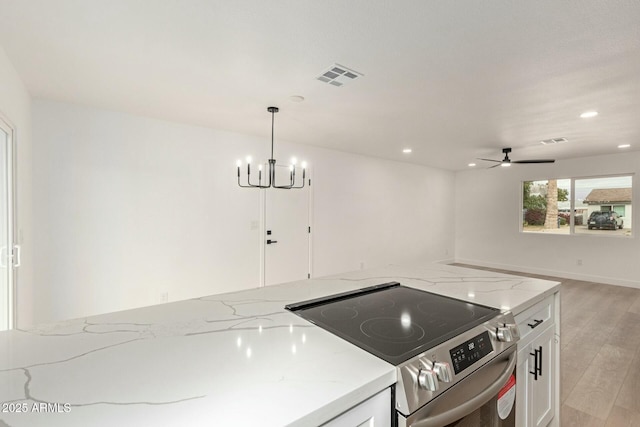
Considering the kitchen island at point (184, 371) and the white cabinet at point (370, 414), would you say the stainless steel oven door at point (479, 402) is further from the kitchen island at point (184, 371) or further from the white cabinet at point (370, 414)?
the kitchen island at point (184, 371)

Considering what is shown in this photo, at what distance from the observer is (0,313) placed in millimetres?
2178

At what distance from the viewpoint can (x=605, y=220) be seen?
5434mm

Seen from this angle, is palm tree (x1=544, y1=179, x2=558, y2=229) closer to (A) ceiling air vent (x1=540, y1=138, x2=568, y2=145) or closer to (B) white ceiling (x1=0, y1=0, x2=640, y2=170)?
(A) ceiling air vent (x1=540, y1=138, x2=568, y2=145)

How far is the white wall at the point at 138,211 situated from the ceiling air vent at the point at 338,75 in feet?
6.69

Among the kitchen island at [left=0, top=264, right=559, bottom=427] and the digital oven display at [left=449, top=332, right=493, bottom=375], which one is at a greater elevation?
the kitchen island at [left=0, top=264, right=559, bottom=427]

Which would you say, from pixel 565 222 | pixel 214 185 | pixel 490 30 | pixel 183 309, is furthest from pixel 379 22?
pixel 565 222

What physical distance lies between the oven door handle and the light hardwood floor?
142 centimetres

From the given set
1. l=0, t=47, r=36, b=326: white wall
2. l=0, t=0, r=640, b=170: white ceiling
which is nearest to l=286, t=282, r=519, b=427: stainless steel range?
l=0, t=0, r=640, b=170: white ceiling

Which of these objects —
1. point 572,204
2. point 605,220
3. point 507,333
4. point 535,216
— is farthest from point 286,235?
point 605,220

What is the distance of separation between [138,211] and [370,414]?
3374 millimetres

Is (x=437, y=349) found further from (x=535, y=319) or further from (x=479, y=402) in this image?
(x=535, y=319)

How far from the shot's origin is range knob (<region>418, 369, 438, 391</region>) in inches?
33.8

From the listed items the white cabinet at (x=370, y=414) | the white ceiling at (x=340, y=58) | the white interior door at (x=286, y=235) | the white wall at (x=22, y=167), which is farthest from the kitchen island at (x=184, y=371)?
the white interior door at (x=286, y=235)

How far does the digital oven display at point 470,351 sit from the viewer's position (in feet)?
3.28
